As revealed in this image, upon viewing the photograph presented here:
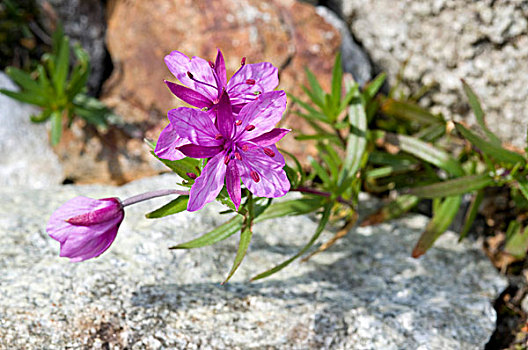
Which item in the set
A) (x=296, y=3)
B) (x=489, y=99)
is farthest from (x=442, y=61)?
(x=296, y=3)

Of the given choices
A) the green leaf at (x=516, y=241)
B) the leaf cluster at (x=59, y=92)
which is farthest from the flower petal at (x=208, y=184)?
the leaf cluster at (x=59, y=92)

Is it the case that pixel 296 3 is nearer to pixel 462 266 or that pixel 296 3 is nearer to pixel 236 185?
pixel 462 266

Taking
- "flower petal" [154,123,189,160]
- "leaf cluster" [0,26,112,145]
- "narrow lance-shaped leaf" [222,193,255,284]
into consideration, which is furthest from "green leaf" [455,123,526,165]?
"leaf cluster" [0,26,112,145]

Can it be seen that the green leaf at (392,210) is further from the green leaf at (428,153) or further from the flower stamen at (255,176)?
the flower stamen at (255,176)

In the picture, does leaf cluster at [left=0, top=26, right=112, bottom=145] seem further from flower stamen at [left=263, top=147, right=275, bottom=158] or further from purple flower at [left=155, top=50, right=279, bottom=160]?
flower stamen at [left=263, top=147, right=275, bottom=158]

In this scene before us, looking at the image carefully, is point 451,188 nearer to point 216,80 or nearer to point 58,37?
point 216,80

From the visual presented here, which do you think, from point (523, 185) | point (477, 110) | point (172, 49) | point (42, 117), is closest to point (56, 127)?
point (42, 117)
